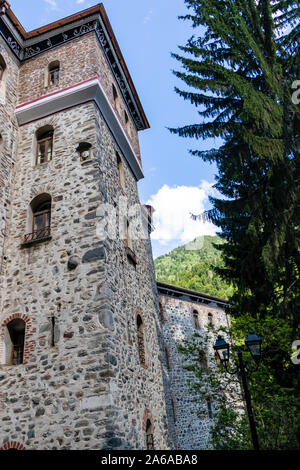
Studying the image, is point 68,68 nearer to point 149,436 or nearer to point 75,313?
point 75,313

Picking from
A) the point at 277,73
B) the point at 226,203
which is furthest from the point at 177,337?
the point at 277,73

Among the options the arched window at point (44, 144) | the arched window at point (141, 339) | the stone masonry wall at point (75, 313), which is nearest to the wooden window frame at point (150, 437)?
the stone masonry wall at point (75, 313)

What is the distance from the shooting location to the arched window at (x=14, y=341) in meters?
7.94

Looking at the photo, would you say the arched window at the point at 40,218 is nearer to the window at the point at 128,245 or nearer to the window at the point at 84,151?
the window at the point at 84,151

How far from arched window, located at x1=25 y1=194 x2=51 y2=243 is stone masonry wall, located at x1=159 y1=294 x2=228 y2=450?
31.2 ft

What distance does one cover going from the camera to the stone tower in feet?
22.6

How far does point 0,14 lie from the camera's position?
1038cm

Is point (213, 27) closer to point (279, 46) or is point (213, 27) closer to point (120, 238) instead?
point (279, 46)

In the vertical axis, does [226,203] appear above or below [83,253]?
above

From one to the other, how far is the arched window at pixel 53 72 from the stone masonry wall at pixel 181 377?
11672 millimetres

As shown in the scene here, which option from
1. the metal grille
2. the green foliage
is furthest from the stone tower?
the green foliage

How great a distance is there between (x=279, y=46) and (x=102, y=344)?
10748 millimetres

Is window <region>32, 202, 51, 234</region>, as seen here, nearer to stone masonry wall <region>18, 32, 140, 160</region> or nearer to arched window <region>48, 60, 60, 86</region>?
stone masonry wall <region>18, 32, 140, 160</region>

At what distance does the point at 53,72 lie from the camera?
38.5ft
